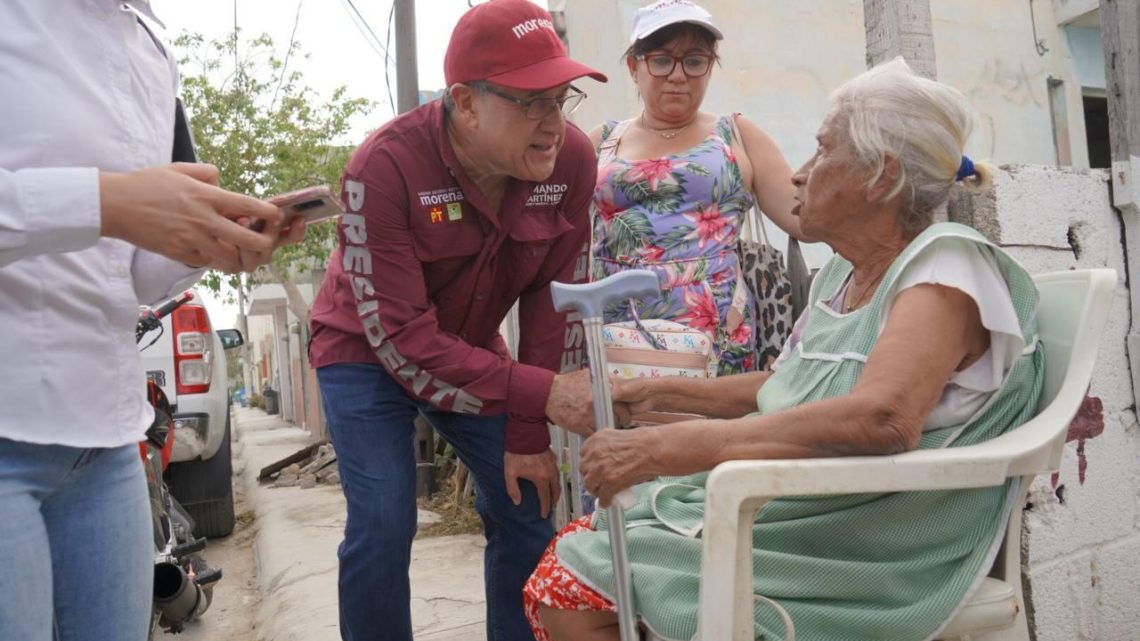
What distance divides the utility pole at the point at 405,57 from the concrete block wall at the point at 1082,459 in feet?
14.4

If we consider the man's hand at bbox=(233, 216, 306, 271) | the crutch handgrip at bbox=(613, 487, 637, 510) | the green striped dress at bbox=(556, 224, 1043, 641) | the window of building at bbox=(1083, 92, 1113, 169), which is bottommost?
the green striped dress at bbox=(556, 224, 1043, 641)

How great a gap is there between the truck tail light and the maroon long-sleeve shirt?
10.6 ft

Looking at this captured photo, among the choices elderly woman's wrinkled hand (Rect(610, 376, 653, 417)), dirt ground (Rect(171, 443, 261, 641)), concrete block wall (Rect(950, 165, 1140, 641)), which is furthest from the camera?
dirt ground (Rect(171, 443, 261, 641))

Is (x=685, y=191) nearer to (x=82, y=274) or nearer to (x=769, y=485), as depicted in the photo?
(x=769, y=485)

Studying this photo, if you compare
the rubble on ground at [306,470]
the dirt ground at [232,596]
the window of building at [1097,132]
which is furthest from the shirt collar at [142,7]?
the window of building at [1097,132]

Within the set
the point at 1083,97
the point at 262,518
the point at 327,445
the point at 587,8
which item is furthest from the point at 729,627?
the point at 1083,97

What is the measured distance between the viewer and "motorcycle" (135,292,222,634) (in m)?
3.60

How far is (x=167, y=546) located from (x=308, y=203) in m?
2.74

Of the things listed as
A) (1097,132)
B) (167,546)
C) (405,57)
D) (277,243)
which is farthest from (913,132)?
(1097,132)

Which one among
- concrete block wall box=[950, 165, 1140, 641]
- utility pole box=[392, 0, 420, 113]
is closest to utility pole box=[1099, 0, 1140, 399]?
concrete block wall box=[950, 165, 1140, 641]

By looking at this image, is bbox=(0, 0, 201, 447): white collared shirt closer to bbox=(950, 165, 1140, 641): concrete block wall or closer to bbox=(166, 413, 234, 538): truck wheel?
bbox=(950, 165, 1140, 641): concrete block wall

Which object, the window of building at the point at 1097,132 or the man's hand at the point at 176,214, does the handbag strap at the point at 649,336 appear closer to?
the man's hand at the point at 176,214

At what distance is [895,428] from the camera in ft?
5.22

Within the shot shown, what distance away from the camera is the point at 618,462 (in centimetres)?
177
